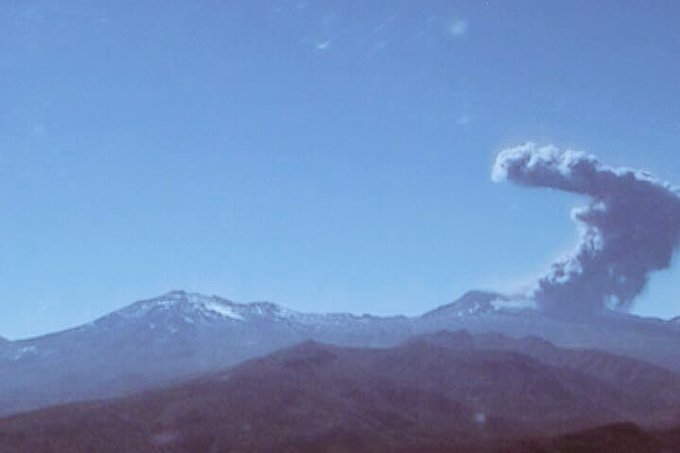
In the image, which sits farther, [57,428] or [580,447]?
[57,428]

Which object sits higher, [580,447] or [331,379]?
[331,379]

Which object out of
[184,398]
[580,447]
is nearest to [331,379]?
[184,398]

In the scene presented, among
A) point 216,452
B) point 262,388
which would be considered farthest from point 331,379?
point 216,452

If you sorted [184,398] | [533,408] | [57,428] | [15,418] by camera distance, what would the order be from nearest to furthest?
1. [57,428]
2. [15,418]
3. [184,398]
4. [533,408]

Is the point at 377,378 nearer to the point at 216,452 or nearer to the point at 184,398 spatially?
the point at 184,398

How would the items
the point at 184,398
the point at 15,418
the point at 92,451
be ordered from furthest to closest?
the point at 184,398 < the point at 15,418 < the point at 92,451

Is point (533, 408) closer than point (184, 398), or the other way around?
point (184, 398)

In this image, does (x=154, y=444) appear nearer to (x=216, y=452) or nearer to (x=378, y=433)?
(x=216, y=452)

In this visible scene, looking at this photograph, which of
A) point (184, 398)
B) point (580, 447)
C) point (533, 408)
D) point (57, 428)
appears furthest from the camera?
point (533, 408)

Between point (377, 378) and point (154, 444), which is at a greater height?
point (377, 378)

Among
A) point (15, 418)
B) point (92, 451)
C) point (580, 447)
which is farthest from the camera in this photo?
point (15, 418)
